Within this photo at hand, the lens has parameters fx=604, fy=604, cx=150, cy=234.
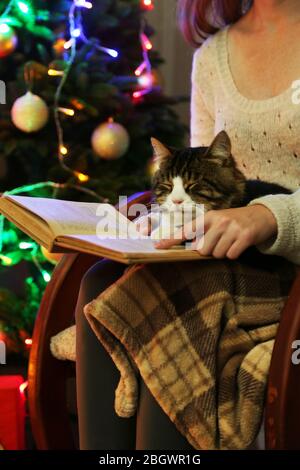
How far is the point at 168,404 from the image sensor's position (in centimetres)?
75

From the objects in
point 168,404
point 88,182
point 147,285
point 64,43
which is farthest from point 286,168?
point 64,43

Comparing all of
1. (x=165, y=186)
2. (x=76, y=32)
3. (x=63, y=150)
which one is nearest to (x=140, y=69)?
(x=76, y=32)

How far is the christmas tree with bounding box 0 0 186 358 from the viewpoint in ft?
5.36

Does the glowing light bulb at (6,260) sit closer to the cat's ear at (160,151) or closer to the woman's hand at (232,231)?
the cat's ear at (160,151)

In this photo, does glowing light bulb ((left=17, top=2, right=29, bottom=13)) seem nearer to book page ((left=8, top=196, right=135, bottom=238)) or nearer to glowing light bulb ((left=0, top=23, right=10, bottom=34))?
glowing light bulb ((left=0, top=23, right=10, bottom=34))

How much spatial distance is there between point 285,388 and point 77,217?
1.19ft

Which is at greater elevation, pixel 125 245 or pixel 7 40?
pixel 7 40

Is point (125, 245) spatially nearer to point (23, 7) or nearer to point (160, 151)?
point (160, 151)

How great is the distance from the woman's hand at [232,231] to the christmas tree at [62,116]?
885mm

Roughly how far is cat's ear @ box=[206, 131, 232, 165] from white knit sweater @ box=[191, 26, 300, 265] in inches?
5.6

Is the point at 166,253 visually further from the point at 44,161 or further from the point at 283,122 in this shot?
the point at 44,161

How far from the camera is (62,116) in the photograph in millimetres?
1664

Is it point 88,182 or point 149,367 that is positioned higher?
point 88,182
